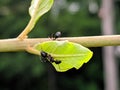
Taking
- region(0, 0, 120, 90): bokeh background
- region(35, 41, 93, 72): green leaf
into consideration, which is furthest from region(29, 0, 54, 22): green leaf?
region(0, 0, 120, 90): bokeh background

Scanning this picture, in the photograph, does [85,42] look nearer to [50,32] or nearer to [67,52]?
[67,52]

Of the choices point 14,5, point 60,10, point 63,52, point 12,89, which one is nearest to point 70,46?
point 63,52

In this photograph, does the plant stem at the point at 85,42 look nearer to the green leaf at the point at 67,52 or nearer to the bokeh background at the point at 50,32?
the green leaf at the point at 67,52

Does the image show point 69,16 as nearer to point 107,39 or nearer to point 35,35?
point 35,35

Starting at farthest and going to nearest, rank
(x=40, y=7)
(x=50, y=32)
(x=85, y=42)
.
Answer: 1. (x=50, y=32)
2. (x=40, y=7)
3. (x=85, y=42)

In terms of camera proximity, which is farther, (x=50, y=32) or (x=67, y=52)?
(x=50, y=32)

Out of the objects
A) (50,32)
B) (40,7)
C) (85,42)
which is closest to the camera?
(85,42)

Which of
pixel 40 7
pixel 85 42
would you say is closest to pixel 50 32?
pixel 40 7
